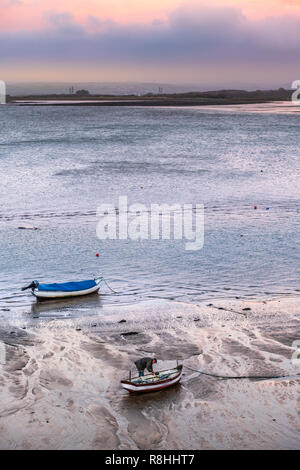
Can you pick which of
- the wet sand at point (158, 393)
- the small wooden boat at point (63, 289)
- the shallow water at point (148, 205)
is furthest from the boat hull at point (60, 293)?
the wet sand at point (158, 393)

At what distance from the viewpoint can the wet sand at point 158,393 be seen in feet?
42.6

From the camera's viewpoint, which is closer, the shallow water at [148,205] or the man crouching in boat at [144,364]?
the man crouching in boat at [144,364]

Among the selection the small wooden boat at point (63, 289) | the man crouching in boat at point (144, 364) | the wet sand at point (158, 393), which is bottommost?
the wet sand at point (158, 393)

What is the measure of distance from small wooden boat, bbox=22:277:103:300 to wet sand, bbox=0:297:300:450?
4.18 ft

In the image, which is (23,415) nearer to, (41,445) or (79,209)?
(41,445)

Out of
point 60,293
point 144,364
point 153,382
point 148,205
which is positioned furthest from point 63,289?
Result: point 148,205

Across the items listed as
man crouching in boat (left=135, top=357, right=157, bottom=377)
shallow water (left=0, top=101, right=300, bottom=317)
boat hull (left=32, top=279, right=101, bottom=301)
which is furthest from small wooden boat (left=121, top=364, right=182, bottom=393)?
boat hull (left=32, top=279, right=101, bottom=301)

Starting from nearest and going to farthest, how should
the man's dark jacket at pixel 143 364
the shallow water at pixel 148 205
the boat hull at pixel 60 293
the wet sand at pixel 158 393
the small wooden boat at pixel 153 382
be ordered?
the wet sand at pixel 158 393 → the small wooden boat at pixel 153 382 → the man's dark jacket at pixel 143 364 → the boat hull at pixel 60 293 → the shallow water at pixel 148 205

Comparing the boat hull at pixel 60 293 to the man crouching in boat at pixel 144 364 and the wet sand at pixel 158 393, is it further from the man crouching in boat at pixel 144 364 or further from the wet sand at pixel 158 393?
the man crouching in boat at pixel 144 364

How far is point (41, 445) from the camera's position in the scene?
41.3 feet

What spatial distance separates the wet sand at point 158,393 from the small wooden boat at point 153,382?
0.75 ft

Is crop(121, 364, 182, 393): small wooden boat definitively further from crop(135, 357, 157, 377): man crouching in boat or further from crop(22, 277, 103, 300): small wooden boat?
crop(22, 277, 103, 300): small wooden boat

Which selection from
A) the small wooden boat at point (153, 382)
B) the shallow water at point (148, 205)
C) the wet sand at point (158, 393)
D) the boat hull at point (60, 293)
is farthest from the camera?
the shallow water at point (148, 205)

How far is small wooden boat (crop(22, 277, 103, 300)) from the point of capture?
2109 centimetres
